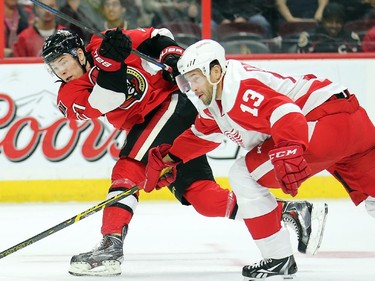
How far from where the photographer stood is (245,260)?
3.93m

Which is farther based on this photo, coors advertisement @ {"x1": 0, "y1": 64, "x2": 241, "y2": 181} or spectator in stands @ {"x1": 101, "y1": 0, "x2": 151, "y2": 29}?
spectator in stands @ {"x1": 101, "y1": 0, "x2": 151, "y2": 29}

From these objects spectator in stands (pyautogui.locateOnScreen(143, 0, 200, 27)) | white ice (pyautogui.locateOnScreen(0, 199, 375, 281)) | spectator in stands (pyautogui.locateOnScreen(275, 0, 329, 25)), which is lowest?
white ice (pyautogui.locateOnScreen(0, 199, 375, 281))

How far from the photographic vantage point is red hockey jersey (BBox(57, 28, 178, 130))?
149 inches

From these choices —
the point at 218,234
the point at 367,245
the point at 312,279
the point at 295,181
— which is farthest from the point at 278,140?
the point at 218,234

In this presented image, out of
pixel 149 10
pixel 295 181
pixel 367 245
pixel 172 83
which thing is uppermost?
pixel 149 10

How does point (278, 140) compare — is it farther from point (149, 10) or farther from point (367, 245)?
point (149, 10)

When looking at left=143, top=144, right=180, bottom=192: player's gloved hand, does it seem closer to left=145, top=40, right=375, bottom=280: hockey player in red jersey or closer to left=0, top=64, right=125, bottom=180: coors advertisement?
left=145, top=40, right=375, bottom=280: hockey player in red jersey

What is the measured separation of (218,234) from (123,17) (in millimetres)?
1980

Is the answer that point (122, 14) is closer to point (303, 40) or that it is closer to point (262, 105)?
point (303, 40)

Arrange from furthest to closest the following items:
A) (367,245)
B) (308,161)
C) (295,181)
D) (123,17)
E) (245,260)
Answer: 1. (123,17)
2. (367,245)
3. (245,260)
4. (308,161)
5. (295,181)

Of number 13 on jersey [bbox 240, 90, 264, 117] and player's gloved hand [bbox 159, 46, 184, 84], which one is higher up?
player's gloved hand [bbox 159, 46, 184, 84]

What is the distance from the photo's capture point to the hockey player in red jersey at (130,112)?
3.61m

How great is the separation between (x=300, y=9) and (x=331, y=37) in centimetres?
27

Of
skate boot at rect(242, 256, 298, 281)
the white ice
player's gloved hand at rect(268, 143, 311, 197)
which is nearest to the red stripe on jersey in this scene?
player's gloved hand at rect(268, 143, 311, 197)
